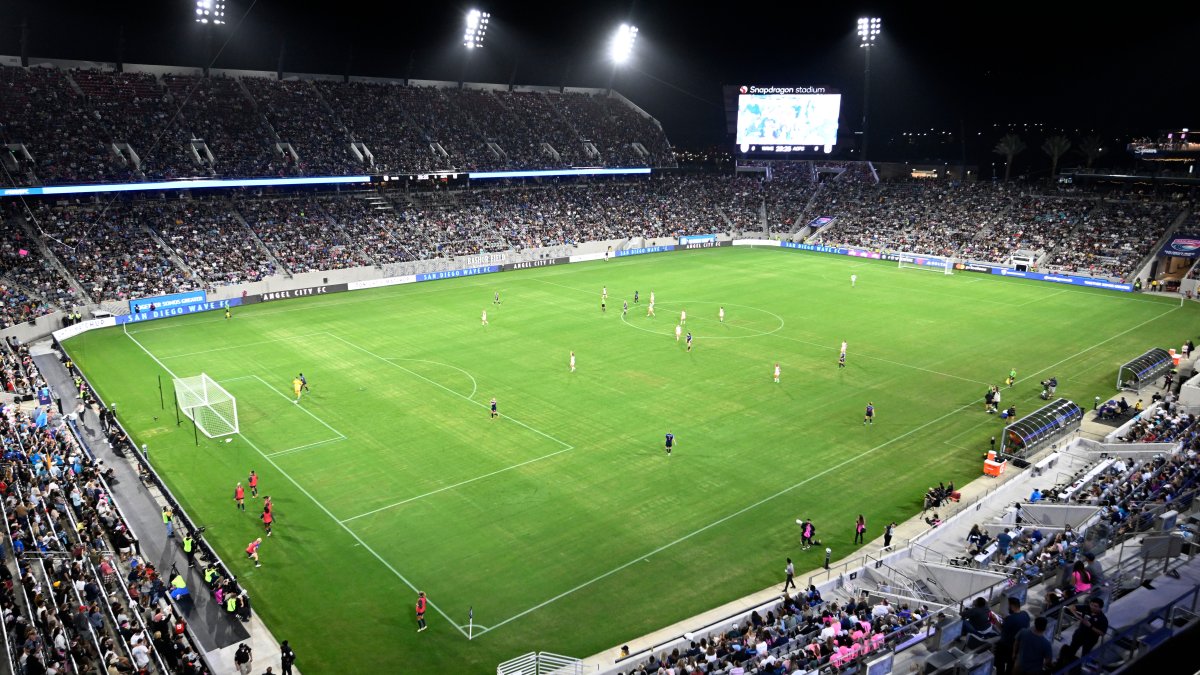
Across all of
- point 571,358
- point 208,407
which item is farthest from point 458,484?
point 571,358

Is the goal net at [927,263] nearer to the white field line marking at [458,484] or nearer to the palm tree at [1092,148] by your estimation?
the palm tree at [1092,148]

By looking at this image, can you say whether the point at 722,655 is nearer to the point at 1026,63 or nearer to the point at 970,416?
the point at 970,416

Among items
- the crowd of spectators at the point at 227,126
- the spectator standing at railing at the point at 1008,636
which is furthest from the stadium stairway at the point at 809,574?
the crowd of spectators at the point at 227,126

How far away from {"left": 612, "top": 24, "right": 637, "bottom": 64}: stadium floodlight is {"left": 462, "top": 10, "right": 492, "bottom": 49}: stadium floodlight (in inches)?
654

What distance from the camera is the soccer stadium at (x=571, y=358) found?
723 inches

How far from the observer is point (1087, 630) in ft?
26.8

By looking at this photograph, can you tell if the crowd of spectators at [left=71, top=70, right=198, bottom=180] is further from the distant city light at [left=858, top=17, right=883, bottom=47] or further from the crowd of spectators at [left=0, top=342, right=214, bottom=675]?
the distant city light at [left=858, top=17, right=883, bottom=47]

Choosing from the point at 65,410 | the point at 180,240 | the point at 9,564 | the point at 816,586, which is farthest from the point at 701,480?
the point at 180,240

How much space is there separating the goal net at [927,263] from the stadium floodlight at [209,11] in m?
61.7

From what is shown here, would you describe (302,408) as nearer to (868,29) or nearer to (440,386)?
(440,386)

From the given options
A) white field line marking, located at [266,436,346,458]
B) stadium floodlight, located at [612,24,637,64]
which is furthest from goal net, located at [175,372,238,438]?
stadium floodlight, located at [612,24,637,64]

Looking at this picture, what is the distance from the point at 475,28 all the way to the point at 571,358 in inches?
1996

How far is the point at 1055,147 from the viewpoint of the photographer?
85375 mm

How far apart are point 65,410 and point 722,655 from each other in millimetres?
30029
